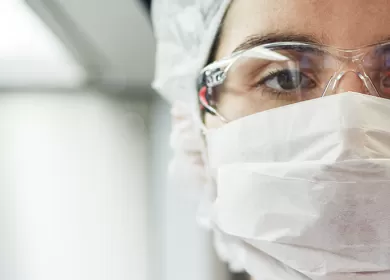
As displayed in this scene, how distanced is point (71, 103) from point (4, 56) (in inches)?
11.7

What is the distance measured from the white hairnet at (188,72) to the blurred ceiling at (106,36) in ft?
0.46

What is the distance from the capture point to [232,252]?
89 centimetres

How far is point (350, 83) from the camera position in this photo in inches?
29.0

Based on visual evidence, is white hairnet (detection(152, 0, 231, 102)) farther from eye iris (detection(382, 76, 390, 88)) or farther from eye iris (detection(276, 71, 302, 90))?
eye iris (detection(382, 76, 390, 88))

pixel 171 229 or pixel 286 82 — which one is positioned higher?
pixel 286 82

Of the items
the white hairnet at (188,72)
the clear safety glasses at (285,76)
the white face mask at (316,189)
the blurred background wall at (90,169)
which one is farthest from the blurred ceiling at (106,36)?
the white face mask at (316,189)

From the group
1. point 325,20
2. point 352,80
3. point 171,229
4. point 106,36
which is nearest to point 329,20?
point 325,20

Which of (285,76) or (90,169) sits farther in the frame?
(90,169)

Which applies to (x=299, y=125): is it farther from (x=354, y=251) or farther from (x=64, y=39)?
(x=64, y=39)

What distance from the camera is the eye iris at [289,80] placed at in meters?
0.80

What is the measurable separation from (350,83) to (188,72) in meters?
0.33

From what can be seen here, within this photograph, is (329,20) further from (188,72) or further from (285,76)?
(188,72)

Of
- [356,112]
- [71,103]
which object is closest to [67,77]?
[71,103]

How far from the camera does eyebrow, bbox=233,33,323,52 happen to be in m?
0.76
